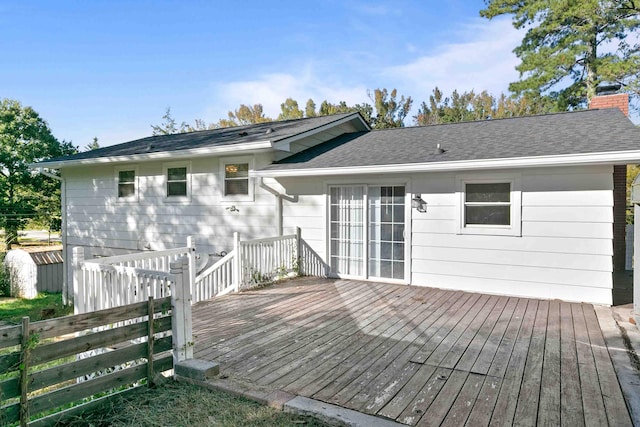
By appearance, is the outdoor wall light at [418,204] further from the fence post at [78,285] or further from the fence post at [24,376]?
the fence post at [24,376]

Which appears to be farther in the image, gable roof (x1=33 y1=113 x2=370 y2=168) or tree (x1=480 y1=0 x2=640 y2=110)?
tree (x1=480 y1=0 x2=640 y2=110)

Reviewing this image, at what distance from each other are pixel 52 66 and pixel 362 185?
15.5 meters

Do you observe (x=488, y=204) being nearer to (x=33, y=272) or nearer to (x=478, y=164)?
(x=478, y=164)

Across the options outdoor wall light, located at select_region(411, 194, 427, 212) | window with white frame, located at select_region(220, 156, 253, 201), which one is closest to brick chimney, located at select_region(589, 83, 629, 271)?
outdoor wall light, located at select_region(411, 194, 427, 212)

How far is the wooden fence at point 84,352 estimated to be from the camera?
2467mm

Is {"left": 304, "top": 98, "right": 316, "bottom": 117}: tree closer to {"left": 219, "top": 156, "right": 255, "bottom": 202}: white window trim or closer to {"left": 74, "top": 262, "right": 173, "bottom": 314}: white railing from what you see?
{"left": 219, "top": 156, "right": 255, "bottom": 202}: white window trim

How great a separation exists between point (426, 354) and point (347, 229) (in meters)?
4.07

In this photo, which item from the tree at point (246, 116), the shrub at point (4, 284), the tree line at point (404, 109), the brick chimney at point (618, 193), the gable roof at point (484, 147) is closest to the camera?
the gable roof at point (484, 147)

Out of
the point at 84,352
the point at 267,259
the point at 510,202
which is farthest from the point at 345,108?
the point at 84,352

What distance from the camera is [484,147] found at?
664cm

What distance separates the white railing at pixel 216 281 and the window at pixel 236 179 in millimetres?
2405

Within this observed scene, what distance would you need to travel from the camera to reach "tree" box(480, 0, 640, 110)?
15735 mm

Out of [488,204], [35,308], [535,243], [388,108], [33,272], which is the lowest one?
[35,308]

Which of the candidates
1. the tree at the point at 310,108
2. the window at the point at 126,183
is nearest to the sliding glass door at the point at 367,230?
the window at the point at 126,183
